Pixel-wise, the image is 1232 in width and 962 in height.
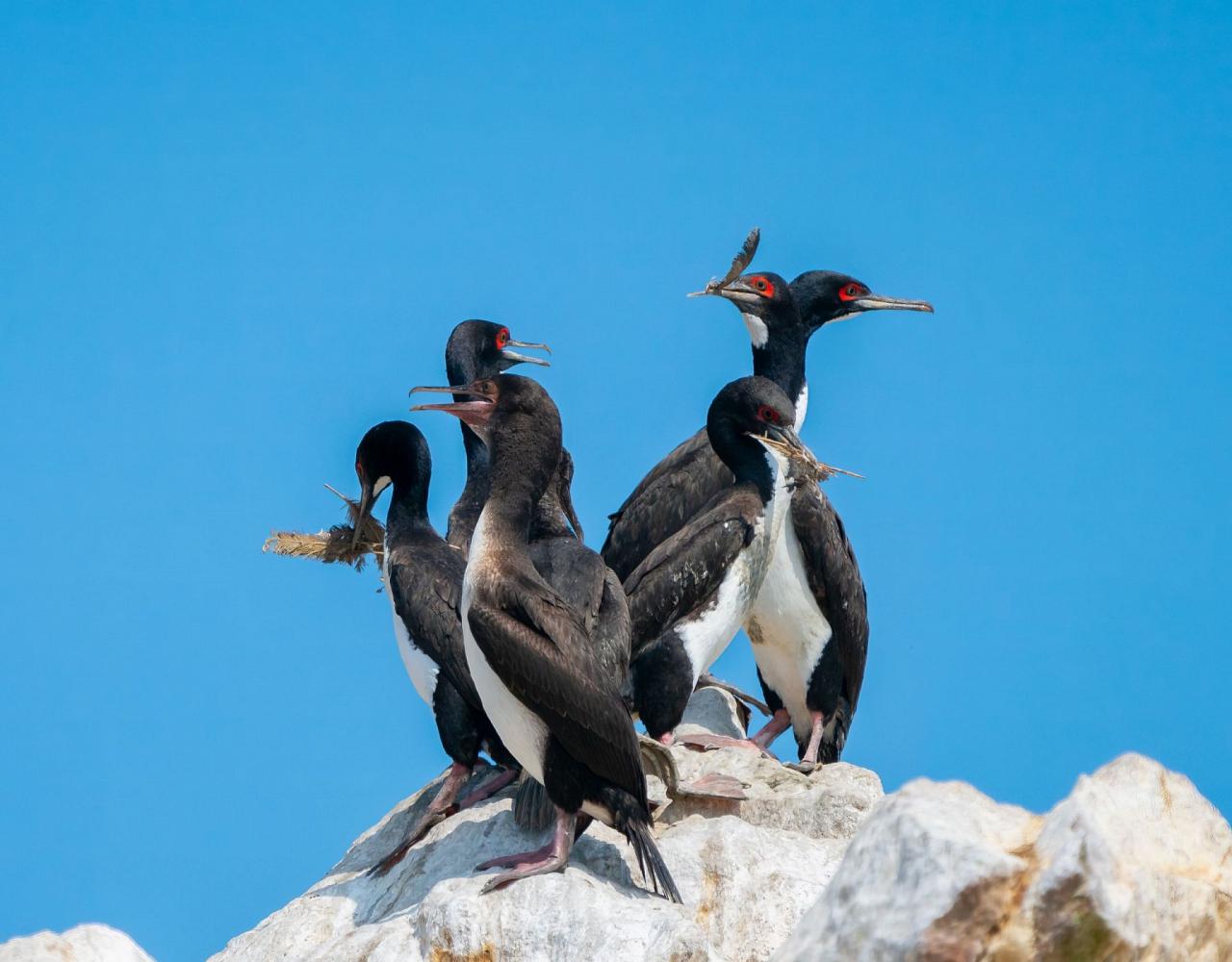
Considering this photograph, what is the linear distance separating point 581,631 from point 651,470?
14.7 ft

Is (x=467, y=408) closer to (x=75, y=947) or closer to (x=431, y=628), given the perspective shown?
(x=431, y=628)

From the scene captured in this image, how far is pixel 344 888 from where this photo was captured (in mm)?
10156

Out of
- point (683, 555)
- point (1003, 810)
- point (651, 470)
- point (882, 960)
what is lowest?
point (882, 960)

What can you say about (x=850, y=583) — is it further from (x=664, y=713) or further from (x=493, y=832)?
(x=493, y=832)

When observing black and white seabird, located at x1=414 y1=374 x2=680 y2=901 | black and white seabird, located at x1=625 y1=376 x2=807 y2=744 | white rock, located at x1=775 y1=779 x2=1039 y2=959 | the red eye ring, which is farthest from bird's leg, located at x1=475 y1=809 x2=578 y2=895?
the red eye ring

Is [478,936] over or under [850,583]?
under

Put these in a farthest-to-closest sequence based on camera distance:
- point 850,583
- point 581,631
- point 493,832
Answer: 1. point 850,583
2. point 493,832
3. point 581,631

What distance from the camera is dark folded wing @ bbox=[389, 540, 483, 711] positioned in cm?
1023

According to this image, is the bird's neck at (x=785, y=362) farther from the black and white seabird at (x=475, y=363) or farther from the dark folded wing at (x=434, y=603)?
the dark folded wing at (x=434, y=603)

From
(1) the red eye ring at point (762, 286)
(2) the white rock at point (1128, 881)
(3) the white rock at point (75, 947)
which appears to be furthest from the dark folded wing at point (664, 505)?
(2) the white rock at point (1128, 881)

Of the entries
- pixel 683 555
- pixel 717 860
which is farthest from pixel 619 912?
pixel 683 555

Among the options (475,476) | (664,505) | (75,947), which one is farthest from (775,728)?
(75,947)

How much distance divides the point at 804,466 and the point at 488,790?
2768 millimetres

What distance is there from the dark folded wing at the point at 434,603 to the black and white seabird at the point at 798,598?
2.24 metres
